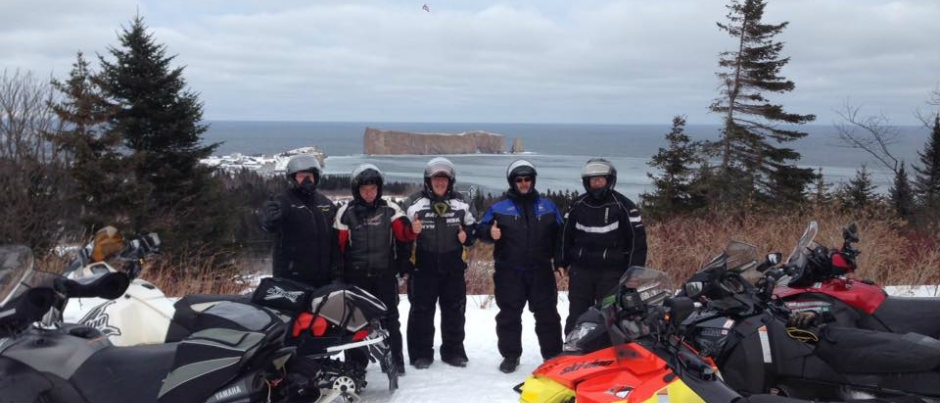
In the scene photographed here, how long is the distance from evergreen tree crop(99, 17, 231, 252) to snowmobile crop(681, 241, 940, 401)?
696 inches

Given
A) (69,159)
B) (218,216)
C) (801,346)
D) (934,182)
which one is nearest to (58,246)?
(69,159)

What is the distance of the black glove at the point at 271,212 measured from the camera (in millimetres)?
5203

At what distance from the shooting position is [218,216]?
20.1 meters

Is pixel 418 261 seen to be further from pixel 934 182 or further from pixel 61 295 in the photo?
pixel 934 182

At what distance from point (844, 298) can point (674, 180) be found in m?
18.0

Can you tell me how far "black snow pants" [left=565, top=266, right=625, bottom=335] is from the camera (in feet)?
18.5

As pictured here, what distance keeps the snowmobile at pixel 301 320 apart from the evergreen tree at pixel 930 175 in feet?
74.6

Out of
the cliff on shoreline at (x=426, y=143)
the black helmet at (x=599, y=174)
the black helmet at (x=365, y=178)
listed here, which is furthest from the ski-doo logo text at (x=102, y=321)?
the cliff on shoreline at (x=426, y=143)

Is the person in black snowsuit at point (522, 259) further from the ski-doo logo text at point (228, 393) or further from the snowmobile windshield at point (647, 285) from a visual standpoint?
the ski-doo logo text at point (228, 393)

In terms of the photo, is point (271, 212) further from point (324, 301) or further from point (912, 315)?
point (912, 315)

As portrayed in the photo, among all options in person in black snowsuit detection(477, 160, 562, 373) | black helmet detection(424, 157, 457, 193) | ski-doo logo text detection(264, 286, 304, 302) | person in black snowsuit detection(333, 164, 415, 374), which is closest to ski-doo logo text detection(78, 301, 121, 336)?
ski-doo logo text detection(264, 286, 304, 302)

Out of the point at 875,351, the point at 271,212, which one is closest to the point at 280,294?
the point at 271,212

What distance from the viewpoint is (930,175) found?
101ft

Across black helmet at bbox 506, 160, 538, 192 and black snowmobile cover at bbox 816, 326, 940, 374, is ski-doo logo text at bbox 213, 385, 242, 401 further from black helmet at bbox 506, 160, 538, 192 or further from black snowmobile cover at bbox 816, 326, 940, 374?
black snowmobile cover at bbox 816, 326, 940, 374
